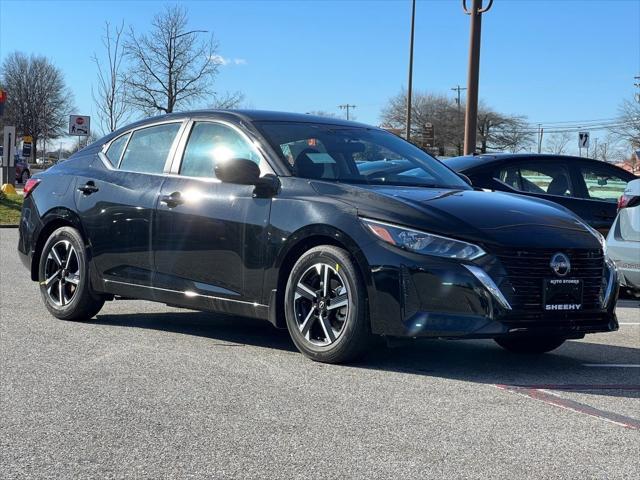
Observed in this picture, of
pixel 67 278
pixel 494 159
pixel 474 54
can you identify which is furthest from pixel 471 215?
pixel 474 54

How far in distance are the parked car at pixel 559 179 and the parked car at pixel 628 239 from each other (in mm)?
1434

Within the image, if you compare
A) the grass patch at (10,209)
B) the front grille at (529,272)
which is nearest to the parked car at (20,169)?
the grass patch at (10,209)

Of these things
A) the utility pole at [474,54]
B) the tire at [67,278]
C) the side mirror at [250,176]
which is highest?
the utility pole at [474,54]

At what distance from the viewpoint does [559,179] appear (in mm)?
10750

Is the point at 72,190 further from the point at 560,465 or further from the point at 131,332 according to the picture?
the point at 560,465

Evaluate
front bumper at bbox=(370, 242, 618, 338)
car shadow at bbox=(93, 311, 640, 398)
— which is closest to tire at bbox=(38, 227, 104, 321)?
car shadow at bbox=(93, 311, 640, 398)

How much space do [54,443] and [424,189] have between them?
3.01 m

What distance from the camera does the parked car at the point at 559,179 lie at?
10406 millimetres

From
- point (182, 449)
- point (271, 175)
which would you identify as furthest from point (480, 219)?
point (182, 449)

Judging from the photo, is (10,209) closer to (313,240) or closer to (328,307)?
(313,240)

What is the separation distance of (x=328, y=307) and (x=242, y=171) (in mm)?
1069

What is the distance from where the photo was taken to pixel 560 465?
370 cm

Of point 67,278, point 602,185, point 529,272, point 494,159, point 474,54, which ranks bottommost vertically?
point 67,278

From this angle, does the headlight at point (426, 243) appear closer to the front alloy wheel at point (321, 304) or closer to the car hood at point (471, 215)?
the car hood at point (471, 215)
